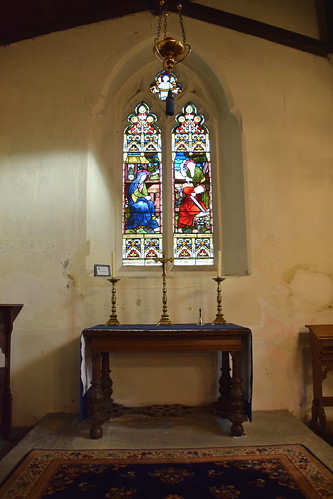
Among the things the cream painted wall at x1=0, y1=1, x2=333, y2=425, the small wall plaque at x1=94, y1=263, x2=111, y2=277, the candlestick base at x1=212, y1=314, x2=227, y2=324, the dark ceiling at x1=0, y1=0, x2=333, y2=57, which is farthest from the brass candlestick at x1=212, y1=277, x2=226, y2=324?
the dark ceiling at x1=0, y1=0, x2=333, y2=57

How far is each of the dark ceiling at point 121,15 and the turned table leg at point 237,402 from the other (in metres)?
3.67

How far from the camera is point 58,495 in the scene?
2277 mm

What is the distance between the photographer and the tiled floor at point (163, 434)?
3.02 meters

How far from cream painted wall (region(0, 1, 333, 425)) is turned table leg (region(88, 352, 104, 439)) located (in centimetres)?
A: 75

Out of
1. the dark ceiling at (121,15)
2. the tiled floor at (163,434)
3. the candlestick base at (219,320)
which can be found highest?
the dark ceiling at (121,15)

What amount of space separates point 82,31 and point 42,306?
3.18 meters

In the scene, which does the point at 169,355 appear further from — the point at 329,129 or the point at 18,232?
the point at 329,129

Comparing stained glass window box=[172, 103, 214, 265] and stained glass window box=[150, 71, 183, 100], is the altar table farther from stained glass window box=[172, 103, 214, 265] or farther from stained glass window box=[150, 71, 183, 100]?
stained glass window box=[150, 71, 183, 100]

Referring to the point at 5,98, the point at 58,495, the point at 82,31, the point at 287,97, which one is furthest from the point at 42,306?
the point at 287,97

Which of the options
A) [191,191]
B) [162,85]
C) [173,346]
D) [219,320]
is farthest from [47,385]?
[162,85]

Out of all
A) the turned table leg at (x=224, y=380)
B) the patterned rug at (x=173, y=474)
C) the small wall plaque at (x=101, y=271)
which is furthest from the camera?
the small wall plaque at (x=101, y=271)

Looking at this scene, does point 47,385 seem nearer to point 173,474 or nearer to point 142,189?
point 173,474

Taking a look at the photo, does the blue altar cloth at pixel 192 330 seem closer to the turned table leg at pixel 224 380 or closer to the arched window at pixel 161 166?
the turned table leg at pixel 224 380

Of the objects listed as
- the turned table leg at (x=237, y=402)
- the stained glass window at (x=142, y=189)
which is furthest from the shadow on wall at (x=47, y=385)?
the turned table leg at (x=237, y=402)
